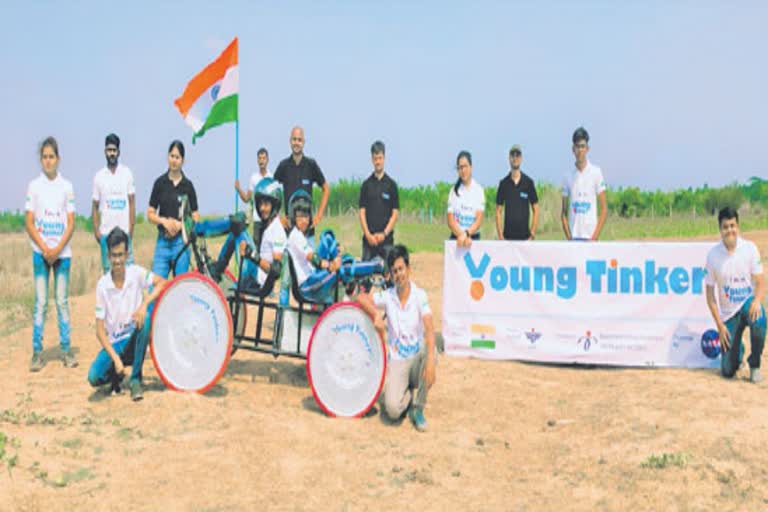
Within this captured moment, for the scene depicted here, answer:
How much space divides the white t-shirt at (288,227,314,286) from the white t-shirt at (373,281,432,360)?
89 cm

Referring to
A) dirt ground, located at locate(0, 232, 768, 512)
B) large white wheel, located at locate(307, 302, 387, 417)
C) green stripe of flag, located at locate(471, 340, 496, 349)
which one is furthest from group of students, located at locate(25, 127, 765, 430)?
green stripe of flag, located at locate(471, 340, 496, 349)

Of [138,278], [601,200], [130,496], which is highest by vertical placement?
[601,200]

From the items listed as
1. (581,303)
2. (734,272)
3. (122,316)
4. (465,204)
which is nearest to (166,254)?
(122,316)

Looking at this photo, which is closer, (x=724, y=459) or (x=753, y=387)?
(x=724, y=459)

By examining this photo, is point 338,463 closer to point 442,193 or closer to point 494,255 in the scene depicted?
point 494,255

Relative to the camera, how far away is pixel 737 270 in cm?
825

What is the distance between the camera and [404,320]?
23.3 ft

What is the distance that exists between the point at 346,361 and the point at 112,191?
3.74 m

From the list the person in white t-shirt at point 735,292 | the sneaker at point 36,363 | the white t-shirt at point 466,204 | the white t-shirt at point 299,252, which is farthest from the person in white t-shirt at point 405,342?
the sneaker at point 36,363

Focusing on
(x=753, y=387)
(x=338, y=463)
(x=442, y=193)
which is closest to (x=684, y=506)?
(x=338, y=463)

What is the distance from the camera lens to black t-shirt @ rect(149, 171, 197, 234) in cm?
897

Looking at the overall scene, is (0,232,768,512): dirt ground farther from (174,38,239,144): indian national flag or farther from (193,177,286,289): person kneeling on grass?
(174,38,239,144): indian national flag

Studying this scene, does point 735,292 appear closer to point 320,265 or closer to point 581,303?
point 581,303

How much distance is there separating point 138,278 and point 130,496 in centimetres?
255
